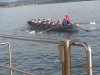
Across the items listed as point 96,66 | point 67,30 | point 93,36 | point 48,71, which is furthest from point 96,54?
point 67,30

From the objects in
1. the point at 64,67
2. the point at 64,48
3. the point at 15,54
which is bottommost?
the point at 15,54

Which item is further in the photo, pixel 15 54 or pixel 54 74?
pixel 15 54

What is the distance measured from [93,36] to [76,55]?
854 cm

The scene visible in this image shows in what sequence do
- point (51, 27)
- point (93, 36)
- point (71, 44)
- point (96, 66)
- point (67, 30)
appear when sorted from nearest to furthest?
point (71, 44) → point (96, 66) → point (93, 36) → point (67, 30) → point (51, 27)

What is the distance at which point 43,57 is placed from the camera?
17812mm

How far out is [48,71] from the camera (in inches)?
549

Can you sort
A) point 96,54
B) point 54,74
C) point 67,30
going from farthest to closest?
point 67,30 < point 96,54 < point 54,74

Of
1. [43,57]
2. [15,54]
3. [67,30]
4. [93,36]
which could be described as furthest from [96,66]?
[67,30]

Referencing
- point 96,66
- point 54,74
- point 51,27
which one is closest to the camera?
point 54,74

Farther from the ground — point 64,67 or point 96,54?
point 64,67

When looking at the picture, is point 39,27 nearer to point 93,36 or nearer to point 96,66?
point 93,36

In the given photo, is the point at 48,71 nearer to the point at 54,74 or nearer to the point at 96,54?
the point at 54,74

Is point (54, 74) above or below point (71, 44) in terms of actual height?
below

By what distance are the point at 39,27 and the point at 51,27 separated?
2.17 metres
